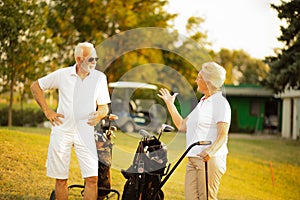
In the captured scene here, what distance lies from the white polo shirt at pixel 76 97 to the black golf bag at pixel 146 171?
421 mm

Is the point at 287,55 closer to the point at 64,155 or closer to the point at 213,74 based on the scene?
the point at 213,74

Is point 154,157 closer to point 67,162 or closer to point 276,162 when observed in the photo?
point 67,162

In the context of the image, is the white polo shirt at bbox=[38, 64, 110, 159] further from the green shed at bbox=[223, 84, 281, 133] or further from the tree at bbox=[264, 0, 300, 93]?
the green shed at bbox=[223, 84, 281, 133]

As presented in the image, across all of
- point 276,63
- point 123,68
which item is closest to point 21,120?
point 123,68

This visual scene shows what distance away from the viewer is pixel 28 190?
577 centimetres

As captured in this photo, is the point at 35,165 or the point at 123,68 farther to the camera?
the point at 123,68

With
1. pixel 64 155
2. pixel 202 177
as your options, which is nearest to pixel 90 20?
pixel 64 155

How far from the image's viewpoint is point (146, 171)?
4.27 metres

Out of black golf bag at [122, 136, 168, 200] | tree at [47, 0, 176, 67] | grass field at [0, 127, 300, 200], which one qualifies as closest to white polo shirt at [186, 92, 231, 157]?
black golf bag at [122, 136, 168, 200]

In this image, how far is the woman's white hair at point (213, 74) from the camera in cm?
390

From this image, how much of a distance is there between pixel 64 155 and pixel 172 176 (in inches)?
146

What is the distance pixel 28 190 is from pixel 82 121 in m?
2.00

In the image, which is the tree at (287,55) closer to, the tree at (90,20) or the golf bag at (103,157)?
the tree at (90,20)

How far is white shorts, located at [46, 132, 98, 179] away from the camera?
4141 mm
